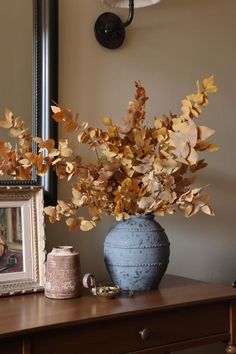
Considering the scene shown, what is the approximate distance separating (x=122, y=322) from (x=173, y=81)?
1.01 m

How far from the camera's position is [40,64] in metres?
1.64

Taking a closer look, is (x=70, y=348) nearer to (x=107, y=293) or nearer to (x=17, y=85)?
(x=107, y=293)

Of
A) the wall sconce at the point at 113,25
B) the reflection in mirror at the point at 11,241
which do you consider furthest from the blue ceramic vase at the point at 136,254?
the wall sconce at the point at 113,25

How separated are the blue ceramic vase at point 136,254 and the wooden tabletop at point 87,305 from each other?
0.05 m

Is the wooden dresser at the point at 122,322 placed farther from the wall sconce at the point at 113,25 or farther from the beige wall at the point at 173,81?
the wall sconce at the point at 113,25

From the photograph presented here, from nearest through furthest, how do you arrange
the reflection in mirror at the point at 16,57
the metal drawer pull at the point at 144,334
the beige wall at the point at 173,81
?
the metal drawer pull at the point at 144,334, the reflection in mirror at the point at 16,57, the beige wall at the point at 173,81

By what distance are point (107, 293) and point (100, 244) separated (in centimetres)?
39

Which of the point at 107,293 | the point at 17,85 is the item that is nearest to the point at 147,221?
the point at 107,293

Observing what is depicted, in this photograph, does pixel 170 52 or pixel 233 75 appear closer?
pixel 170 52

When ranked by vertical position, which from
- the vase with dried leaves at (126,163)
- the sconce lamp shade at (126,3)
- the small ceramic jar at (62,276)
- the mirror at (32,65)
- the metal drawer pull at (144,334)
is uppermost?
the sconce lamp shade at (126,3)

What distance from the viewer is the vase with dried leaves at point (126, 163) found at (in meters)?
1.45

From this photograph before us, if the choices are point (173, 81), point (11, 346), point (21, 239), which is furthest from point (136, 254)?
point (173, 81)

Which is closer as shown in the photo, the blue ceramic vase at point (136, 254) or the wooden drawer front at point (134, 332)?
the wooden drawer front at point (134, 332)

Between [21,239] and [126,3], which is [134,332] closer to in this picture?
[21,239]
